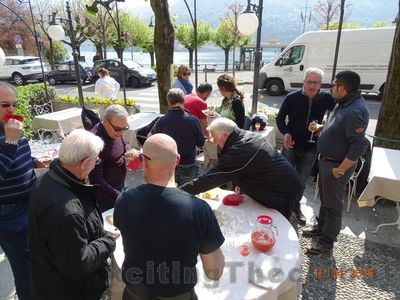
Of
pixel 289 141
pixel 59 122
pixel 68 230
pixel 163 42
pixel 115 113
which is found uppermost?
pixel 163 42

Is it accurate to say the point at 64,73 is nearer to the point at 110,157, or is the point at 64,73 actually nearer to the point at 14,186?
the point at 110,157

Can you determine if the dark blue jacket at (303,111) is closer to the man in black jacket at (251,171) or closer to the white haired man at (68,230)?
the man in black jacket at (251,171)

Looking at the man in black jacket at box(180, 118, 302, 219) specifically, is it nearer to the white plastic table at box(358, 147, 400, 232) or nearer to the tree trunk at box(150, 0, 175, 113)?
the white plastic table at box(358, 147, 400, 232)

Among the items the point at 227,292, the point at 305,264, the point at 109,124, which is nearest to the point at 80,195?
the point at 227,292

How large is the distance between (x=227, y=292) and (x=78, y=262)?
82cm

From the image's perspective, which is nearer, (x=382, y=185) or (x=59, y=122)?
(x=382, y=185)

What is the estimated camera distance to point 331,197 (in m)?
3.06

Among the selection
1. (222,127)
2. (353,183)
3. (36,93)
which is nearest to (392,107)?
(353,183)

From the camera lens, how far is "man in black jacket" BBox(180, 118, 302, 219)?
248 cm

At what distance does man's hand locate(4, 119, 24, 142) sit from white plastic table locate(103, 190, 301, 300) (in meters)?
0.93

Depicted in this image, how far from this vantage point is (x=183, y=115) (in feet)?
11.0

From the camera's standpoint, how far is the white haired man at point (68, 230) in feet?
4.78

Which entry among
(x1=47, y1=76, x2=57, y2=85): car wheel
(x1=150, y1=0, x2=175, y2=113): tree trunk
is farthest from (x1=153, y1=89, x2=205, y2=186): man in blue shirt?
(x1=47, y1=76, x2=57, y2=85): car wheel

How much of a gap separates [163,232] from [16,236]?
4.66 ft
